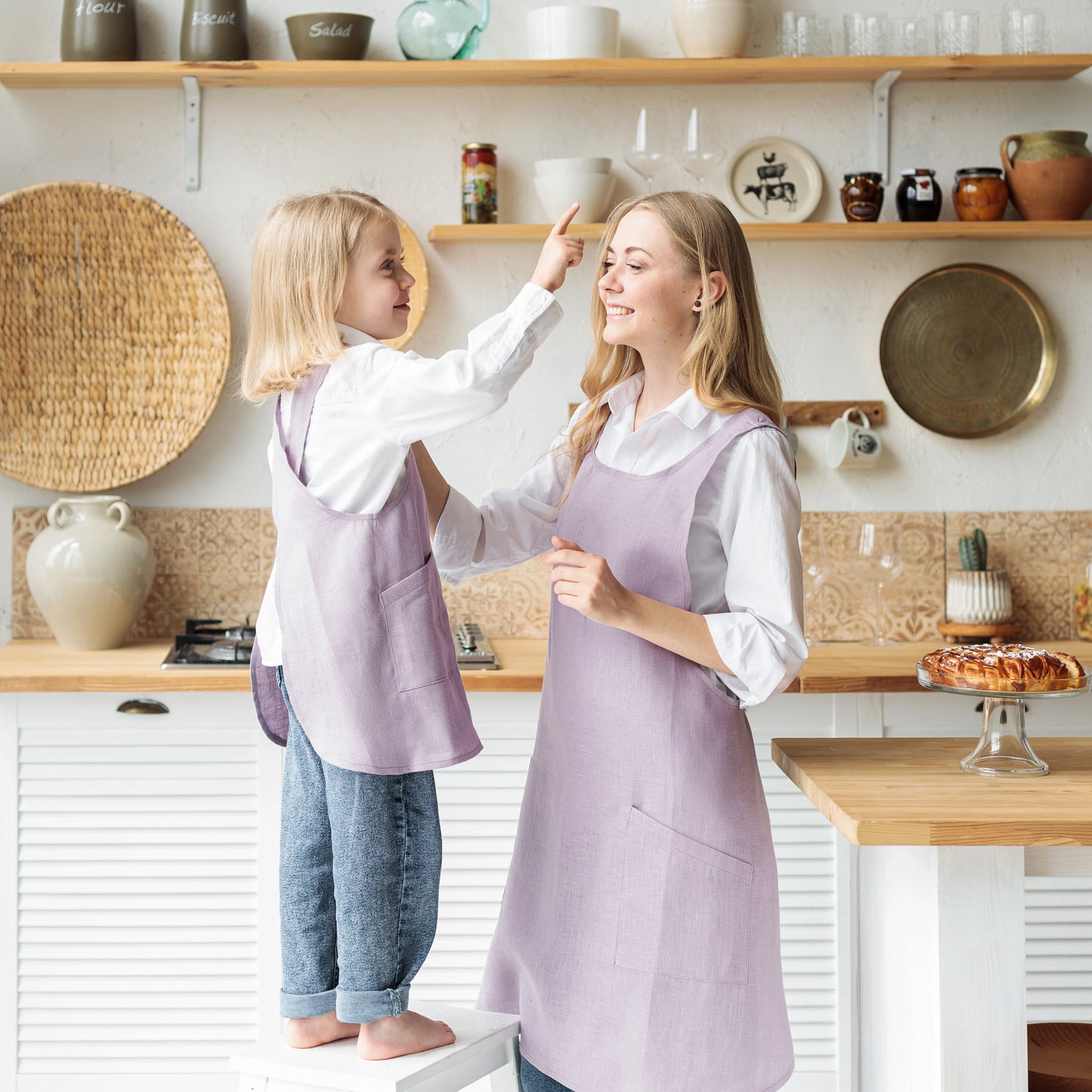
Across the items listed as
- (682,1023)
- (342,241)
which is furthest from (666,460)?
(682,1023)

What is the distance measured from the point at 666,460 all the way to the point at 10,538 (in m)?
1.85

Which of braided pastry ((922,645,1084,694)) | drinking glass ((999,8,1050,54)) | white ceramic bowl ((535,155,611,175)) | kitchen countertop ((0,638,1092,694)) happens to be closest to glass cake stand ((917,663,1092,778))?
braided pastry ((922,645,1084,694))

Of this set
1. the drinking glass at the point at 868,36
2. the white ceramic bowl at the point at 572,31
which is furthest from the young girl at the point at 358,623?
the drinking glass at the point at 868,36

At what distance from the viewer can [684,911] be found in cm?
141

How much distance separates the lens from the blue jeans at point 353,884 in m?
1.37

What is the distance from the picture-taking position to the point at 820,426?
2873 millimetres

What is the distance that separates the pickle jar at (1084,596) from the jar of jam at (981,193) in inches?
31.5

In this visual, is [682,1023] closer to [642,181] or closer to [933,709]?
[933,709]

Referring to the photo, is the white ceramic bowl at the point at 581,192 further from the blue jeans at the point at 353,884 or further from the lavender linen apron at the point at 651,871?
the blue jeans at the point at 353,884

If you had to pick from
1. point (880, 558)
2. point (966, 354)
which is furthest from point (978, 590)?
point (966, 354)

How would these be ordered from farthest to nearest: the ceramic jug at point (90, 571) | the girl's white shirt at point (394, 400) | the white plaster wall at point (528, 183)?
1. the white plaster wall at point (528, 183)
2. the ceramic jug at point (90, 571)
3. the girl's white shirt at point (394, 400)

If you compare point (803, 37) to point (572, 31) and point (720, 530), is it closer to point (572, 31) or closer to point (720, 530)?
point (572, 31)

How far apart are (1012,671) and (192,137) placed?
7.05 ft

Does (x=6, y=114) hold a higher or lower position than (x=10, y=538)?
higher
